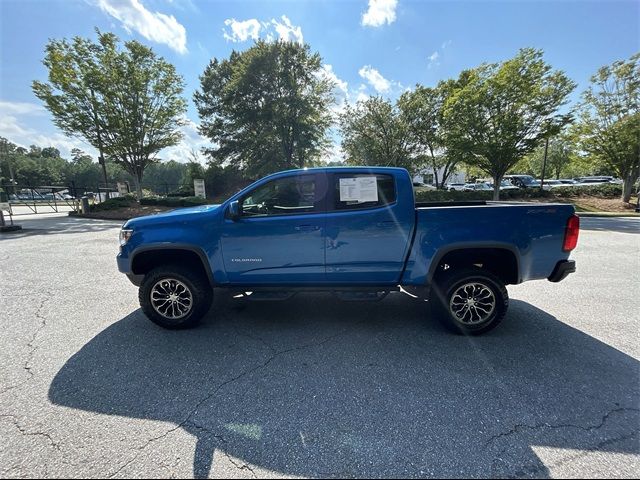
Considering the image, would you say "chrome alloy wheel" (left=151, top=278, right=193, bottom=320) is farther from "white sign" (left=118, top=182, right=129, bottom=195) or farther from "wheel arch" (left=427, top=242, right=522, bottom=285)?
"white sign" (left=118, top=182, right=129, bottom=195)

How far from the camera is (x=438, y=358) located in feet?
9.61

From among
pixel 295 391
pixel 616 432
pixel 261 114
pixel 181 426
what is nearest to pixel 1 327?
pixel 181 426

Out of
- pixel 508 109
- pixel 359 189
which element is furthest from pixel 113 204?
pixel 508 109

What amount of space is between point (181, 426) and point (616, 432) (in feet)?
10.2

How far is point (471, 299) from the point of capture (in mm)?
3365

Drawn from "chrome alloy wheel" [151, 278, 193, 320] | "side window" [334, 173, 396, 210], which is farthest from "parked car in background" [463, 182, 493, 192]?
"chrome alloy wheel" [151, 278, 193, 320]

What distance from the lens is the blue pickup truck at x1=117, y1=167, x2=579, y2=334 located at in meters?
3.23

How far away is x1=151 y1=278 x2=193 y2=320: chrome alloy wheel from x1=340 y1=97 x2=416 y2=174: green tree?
23.0 metres

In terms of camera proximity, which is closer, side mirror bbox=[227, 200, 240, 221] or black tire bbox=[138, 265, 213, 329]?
side mirror bbox=[227, 200, 240, 221]

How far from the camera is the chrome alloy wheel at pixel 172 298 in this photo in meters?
3.54

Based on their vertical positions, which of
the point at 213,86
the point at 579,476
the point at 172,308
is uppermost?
the point at 213,86

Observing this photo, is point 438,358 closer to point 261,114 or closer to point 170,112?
point 170,112

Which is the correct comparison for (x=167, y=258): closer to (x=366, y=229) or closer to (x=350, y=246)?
(x=350, y=246)

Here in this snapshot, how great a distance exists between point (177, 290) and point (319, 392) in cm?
218
